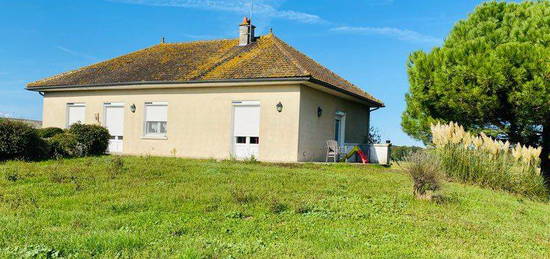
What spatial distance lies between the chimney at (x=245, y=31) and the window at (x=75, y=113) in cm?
815

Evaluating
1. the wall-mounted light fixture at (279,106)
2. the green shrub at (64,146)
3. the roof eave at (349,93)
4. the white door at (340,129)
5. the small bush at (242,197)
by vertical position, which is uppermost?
the roof eave at (349,93)

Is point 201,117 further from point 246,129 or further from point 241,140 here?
point 246,129

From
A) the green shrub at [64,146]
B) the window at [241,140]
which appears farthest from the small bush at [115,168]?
the window at [241,140]

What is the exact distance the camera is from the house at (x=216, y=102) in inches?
697

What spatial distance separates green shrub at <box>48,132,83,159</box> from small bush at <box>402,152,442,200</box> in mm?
11142

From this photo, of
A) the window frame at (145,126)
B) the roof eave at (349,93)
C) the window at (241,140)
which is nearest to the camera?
the roof eave at (349,93)

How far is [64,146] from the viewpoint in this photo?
15367 millimetres

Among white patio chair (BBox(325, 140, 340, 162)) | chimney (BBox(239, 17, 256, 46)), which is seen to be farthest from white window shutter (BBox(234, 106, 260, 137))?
chimney (BBox(239, 17, 256, 46))

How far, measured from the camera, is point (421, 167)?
907 centimetres

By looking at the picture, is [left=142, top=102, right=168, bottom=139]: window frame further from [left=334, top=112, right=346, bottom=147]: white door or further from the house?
[left=334, top=112, right=346, bottom=147]: white door

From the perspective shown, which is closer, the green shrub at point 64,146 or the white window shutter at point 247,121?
the green shrub at point 64,146

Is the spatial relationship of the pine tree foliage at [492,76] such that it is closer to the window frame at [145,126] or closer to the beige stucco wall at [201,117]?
the beige stucco wall at [201,117]

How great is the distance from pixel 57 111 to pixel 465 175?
18.8m

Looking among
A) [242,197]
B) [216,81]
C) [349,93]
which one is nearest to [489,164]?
[242,197]
